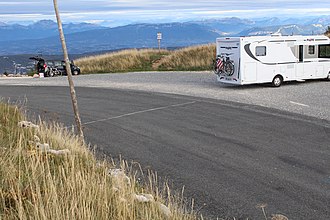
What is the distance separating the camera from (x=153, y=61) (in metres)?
39.4

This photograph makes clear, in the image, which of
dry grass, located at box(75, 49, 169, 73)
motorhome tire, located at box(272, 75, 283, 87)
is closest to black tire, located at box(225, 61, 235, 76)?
motorhome tire, located at box(272, 75, 283, 87)

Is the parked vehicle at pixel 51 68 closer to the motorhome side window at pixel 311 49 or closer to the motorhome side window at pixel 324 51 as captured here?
the motorhome side window at pixel 311 49

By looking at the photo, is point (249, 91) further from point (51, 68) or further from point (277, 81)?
point (51, 68)

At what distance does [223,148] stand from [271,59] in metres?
11.0

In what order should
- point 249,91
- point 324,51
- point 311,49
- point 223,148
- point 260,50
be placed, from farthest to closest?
1. point 324,51
2. point 311,49
3. point 260,50
4. point 249,91
5. point 223,148

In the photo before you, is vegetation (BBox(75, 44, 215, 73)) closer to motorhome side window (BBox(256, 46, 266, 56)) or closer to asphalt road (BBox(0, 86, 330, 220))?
motorhome side window (BBox(256, 46, 266, 56))

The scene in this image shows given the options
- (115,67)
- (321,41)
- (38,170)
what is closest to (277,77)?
(321,41)

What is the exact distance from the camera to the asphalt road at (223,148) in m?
7.01

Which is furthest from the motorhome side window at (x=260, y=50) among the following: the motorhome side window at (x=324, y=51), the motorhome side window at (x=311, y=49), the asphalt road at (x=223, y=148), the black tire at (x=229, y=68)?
the asphalt road at (x=223, y=148)

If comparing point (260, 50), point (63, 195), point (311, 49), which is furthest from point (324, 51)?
point (63, 195)

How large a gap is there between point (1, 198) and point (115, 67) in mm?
34853

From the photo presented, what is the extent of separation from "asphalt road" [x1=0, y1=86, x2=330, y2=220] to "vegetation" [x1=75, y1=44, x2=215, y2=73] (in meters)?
18.2

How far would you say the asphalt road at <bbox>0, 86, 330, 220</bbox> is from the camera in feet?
23.0

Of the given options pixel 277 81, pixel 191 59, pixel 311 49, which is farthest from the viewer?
pixel 191 59
